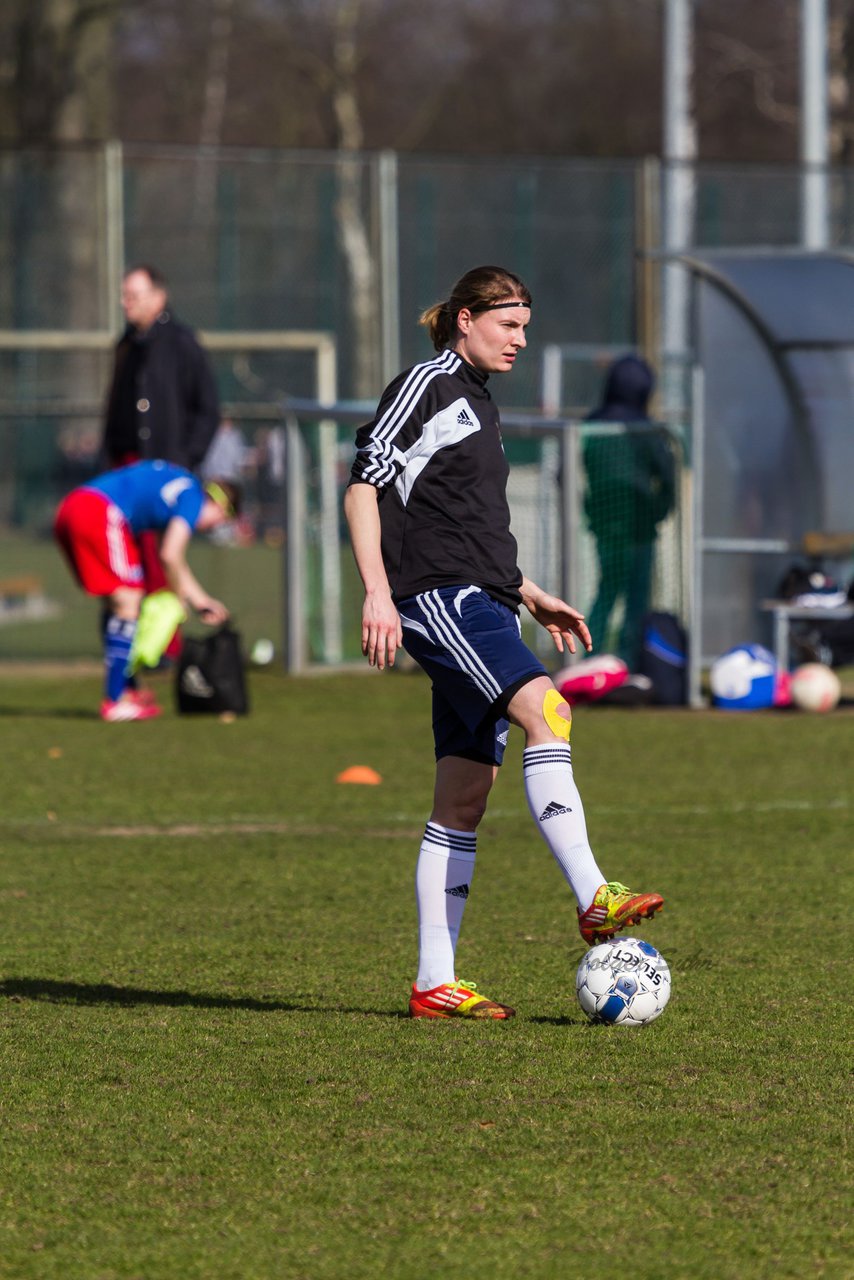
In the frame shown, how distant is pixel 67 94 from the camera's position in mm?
26484

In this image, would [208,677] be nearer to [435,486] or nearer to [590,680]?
[590,680]

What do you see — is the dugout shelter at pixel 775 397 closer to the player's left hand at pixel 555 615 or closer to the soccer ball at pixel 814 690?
the soccer ball at pixel 814 690

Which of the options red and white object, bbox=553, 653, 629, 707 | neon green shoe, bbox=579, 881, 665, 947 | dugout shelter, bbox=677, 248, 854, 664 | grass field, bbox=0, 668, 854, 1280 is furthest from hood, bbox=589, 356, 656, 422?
neon green shoe, bbox=579, 881, 665, 947

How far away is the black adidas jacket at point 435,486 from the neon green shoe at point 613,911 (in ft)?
2.65

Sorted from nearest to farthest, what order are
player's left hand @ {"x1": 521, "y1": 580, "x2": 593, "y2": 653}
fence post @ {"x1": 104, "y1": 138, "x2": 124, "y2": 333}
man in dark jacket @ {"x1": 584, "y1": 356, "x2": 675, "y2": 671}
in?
player's left hand @ {"x1": 521, "y1": 580, "x2": 593, "y2": 653} < man in dark jacket @ {"x1": 584, "y1": 356, "x2": 675, "y2": 671} < fence post @ {"x1": 104, "y1": 138, "x2": 124, "y2": 333}

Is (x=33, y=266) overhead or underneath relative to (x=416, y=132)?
underneath

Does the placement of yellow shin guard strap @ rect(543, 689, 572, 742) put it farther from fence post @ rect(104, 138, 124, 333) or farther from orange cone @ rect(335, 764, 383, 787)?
fence post @ rect(104, 138, 124, 333)

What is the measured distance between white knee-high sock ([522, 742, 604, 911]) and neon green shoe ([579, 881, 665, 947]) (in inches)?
→ 1.7

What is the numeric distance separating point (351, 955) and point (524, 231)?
41.6 feet

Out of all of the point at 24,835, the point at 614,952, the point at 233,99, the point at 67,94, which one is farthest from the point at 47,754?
the point at 233,99

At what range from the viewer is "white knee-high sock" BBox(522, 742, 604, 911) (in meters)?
4.89

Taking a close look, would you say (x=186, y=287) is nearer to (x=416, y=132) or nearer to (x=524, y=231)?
(x=524, y=231)

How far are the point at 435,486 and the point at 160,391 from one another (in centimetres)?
724

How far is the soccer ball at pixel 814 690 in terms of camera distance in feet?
39.8
